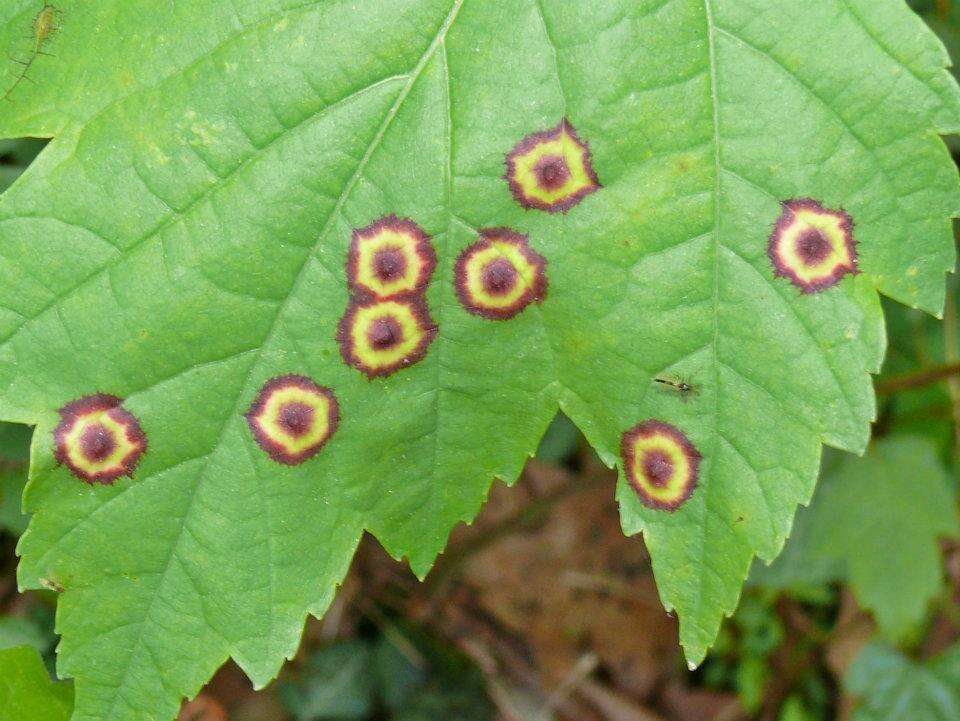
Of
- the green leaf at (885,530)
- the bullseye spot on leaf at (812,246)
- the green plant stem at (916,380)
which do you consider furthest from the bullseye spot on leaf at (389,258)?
the green leaf at (885,530)

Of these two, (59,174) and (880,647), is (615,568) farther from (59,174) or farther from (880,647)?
(59,174)

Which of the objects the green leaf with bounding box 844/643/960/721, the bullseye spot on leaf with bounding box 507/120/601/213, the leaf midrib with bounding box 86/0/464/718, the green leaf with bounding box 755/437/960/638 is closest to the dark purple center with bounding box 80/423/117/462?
the leaf midrib with bounding box 86/0/464/718

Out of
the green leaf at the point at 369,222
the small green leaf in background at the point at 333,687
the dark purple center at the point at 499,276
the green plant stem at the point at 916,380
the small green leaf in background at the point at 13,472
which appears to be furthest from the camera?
the small green leaf in background at the point at 333,687

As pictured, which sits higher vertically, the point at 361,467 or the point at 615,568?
the point at 361,467

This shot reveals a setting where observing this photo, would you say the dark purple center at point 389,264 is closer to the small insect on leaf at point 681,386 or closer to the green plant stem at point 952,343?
the small insect on leaf at point 681,386

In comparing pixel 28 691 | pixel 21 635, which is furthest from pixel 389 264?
pixel 21 635

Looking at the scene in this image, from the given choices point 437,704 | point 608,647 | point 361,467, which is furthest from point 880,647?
point 361,467
